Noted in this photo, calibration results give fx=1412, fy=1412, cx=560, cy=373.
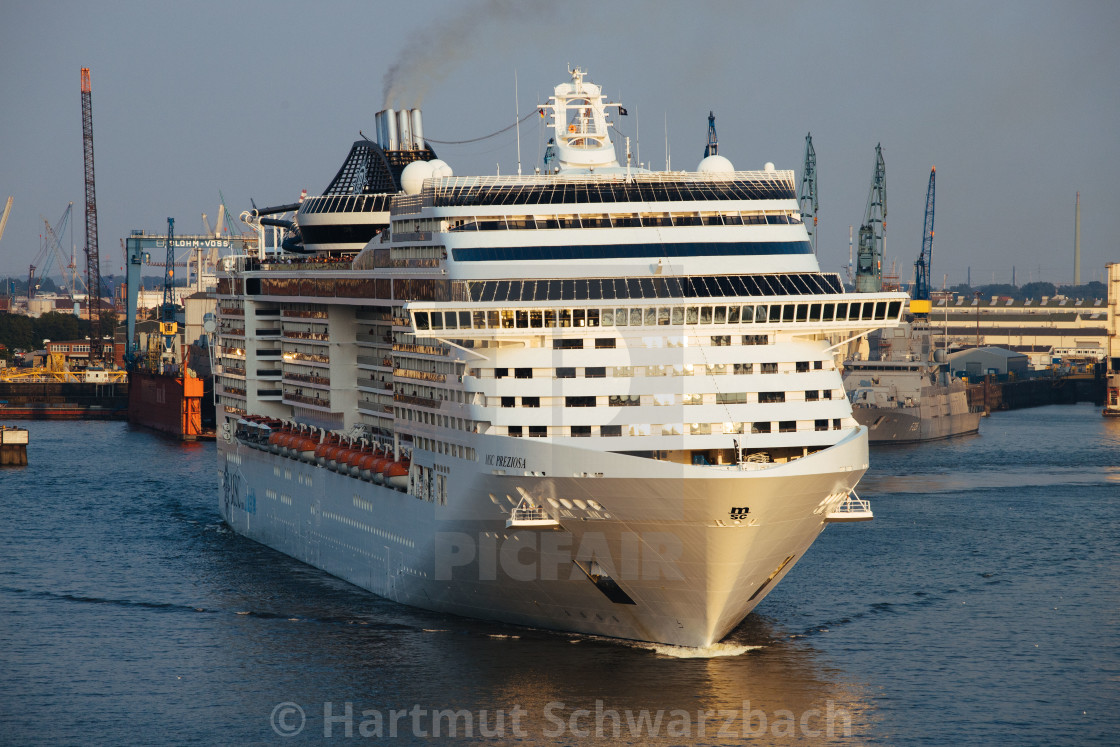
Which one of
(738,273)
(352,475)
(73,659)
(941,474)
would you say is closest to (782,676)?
(738,273)

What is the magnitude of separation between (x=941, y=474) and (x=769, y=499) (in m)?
49.2

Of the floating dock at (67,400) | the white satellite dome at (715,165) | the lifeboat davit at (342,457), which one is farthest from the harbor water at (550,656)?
the floating dock at (67,400)

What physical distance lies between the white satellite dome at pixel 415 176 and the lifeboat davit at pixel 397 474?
29.8 ft

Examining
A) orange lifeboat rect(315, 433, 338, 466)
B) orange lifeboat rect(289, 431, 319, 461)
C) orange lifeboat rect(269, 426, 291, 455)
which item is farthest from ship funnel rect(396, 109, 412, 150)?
orange lifeboat rect(315, 433, 338, 466)

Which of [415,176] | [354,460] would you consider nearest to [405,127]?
[415,176]

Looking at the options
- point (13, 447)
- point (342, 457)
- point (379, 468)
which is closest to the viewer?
point (379, 468)

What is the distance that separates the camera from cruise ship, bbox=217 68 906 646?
3353 centimetres

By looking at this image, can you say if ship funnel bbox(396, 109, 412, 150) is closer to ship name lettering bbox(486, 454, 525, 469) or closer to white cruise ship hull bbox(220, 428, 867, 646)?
white cruise ship hull bbox(220, 428, 867, 646)

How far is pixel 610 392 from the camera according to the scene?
111ft

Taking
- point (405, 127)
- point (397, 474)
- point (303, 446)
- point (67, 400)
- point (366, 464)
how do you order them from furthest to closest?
1. point (67, 400)
2. point (405, 127)
3. point (303, 446)
4. point (366, 464)
5. point (397, 474)

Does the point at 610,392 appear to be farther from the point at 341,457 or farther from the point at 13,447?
the point at 13,447

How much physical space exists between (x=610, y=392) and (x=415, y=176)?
1423cm

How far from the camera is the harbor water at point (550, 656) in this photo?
32344mm

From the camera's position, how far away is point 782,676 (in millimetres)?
35281
